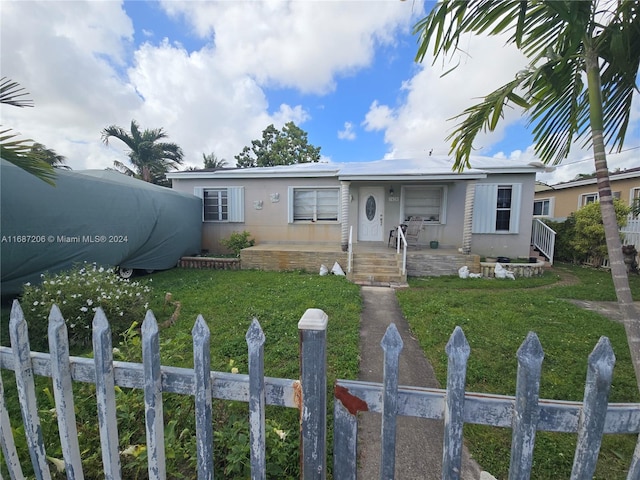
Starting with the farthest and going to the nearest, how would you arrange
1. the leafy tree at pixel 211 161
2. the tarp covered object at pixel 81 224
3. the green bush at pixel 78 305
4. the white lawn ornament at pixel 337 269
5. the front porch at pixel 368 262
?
the leafy tree at pixel 211 161, the white lawn ornament at pixel 337 269, the front porch at pixel 368 262, the tarp covered object at pixel 81 224, the green bush at pixel 78 305

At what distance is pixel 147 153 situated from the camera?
1577 cm

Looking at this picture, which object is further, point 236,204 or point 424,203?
point 236,204

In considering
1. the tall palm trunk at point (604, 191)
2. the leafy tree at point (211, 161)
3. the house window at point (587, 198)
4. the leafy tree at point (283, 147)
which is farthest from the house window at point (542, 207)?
the leafy tree at point (211, 161)

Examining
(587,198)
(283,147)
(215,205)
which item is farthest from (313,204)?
(283,147)

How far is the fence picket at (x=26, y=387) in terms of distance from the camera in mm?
1229

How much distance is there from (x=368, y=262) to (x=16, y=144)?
6.85 metres

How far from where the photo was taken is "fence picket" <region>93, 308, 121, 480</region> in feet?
3.71

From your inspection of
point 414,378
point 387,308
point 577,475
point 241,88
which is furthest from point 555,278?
point 241,88

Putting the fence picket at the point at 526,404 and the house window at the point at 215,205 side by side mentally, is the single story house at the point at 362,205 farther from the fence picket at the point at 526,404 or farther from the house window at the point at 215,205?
the fence picket at the point at 526,404

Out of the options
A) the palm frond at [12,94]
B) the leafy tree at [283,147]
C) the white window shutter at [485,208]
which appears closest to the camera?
the palm frond at [12,94]

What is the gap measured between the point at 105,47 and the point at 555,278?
12.0 m

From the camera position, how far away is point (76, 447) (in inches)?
49.6

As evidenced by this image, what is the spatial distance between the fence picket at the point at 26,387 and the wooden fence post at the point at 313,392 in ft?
4.11

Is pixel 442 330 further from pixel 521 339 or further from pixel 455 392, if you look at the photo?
pixel 455 392
